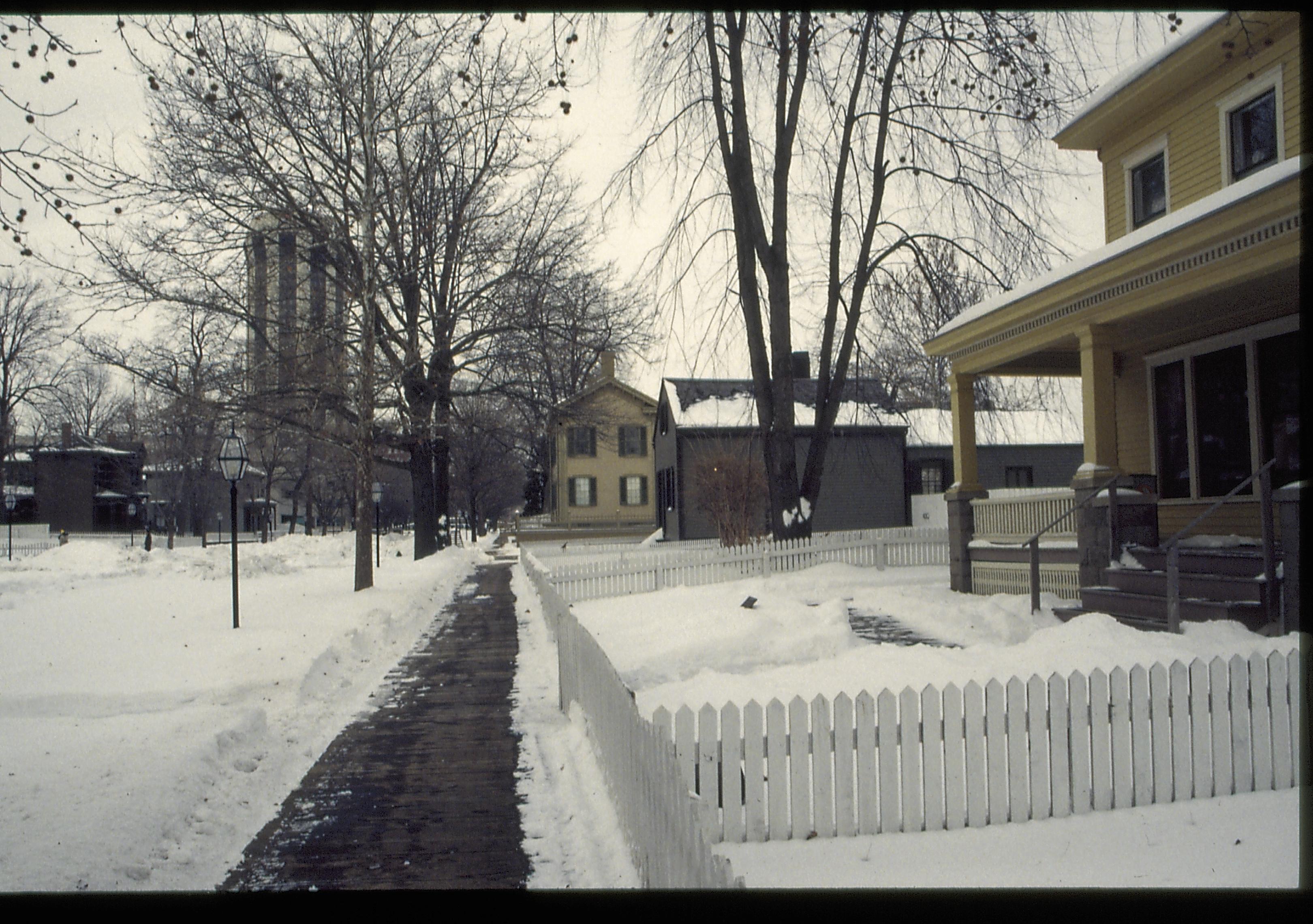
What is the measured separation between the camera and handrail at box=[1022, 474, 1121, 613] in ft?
34.0

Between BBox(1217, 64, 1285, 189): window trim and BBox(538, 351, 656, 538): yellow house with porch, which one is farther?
BBox(538, 351, 656, 538): yellow house with porch

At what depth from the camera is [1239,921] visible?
136 inches

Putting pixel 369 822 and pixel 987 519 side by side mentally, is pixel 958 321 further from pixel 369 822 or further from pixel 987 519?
pixel 369 822

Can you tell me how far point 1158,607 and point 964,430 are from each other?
18.6 ft

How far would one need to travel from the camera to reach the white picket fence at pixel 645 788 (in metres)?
3.02

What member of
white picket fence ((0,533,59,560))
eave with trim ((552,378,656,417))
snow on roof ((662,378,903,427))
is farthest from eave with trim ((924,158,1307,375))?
white picket fence ((0,533,59,560))

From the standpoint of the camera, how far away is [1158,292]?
31.8 feet

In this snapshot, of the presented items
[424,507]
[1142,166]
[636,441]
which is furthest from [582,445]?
[1142,166]

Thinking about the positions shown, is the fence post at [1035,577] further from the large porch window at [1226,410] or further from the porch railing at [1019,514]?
the large porch window at [1226,410]

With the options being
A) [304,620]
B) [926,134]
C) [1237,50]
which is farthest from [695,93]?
[304,620]

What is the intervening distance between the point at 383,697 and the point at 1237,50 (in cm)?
1264

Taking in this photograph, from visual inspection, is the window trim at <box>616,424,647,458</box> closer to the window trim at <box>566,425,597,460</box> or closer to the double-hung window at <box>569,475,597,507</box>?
the window trim at <box>566,425,597,460</box>

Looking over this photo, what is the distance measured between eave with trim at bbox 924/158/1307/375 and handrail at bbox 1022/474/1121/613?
2009 millimetres

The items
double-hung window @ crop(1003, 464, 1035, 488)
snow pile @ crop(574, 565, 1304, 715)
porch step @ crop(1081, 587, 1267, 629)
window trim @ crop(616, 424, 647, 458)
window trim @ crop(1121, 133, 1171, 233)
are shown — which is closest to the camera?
snow pile @ crop(574, 565, 1304, 715)
